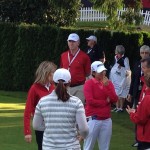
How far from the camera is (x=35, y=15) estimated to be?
28.6 meters

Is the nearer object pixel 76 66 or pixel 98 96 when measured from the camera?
pixel 98 96

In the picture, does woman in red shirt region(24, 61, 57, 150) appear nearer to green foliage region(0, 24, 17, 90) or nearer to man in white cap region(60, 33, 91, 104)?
man in white cap region(60, 33, 91, 104)

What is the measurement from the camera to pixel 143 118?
8.27 meters

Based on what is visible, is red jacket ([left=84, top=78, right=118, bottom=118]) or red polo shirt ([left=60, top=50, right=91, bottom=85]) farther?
red polo shirt ([left=60, top=50, right=91, bottom=85])

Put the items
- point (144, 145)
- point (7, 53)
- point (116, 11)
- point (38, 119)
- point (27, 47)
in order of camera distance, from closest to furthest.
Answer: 1. point (38, 119)
2. point (144, 145)
3. point (116, 11)
4. point (27, 47)
5. point (7, 53)

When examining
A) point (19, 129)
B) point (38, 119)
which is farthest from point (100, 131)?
point (19, 129)

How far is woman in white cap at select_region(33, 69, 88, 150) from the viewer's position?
718cm

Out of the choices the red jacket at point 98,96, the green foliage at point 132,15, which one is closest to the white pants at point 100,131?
the red jacket at point 98,96

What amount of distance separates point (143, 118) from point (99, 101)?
1.72m

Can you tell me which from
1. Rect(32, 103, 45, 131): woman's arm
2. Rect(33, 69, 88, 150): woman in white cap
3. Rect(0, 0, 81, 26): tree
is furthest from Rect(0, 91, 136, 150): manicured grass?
Rect(0, 0, 81, 26): tree

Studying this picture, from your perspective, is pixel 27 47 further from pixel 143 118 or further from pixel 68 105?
pixel 68 105

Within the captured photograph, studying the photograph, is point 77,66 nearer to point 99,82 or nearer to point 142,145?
point 99,82

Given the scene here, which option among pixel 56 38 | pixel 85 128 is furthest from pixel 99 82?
pixel 56 38

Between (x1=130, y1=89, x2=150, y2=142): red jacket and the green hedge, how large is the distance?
44.0ft
